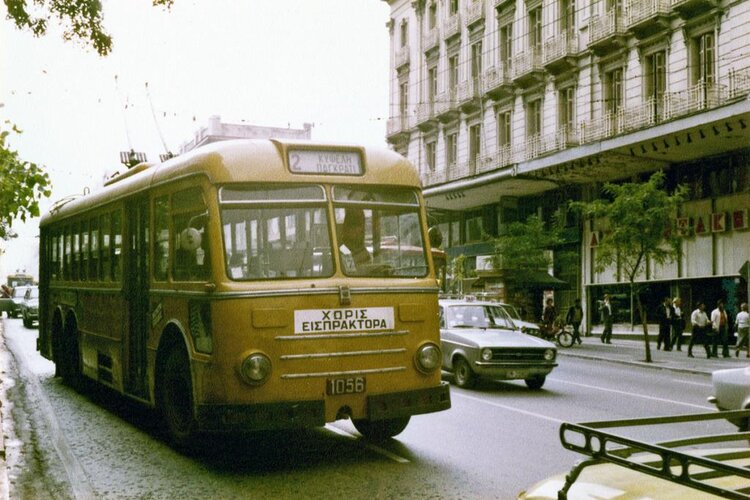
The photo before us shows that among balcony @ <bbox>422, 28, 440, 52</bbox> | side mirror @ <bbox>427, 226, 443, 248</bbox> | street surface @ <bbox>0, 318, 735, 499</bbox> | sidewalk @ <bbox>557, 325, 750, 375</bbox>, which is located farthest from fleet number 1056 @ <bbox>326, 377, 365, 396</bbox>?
balcony @ <bbox>422, 28, 440, 52</bbox>

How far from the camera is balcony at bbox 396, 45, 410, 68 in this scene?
160 feet

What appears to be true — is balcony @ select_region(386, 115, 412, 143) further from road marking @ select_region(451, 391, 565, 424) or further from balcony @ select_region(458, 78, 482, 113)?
road marking @ select_region(451, 391, 565, 424)

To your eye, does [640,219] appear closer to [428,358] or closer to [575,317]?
[575,317]

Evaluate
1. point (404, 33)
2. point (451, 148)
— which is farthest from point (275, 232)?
point (404, 33)

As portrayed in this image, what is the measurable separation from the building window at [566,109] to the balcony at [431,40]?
11.9m

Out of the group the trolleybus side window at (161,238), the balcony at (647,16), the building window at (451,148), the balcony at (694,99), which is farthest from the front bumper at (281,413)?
the building window at (451,148)

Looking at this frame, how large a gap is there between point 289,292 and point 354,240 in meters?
0.88

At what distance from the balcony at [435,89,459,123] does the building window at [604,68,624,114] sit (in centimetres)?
1171

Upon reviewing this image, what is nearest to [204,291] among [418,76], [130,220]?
[130,220]

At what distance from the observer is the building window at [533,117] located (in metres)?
36.9

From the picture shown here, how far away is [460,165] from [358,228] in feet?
114

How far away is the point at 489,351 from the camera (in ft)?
47.3

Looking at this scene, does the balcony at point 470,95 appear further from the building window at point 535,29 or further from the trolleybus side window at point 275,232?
the trolleybus side window at point 275,232

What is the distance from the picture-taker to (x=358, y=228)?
8227 millimetres
